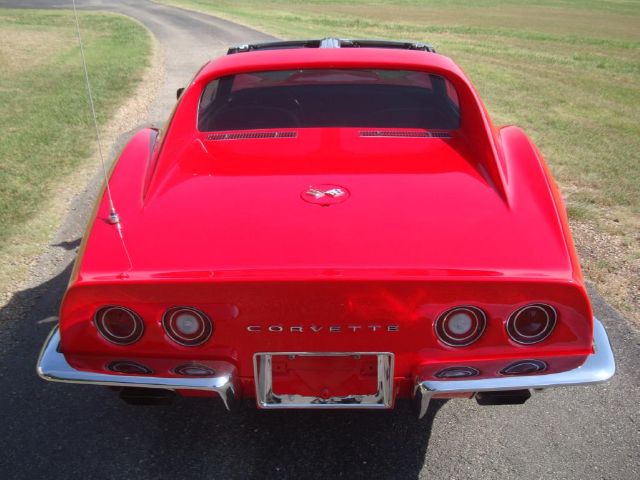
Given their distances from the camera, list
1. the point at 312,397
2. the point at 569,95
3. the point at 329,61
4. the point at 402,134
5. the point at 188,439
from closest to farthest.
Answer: the point at 312,397 < the point at 188,439 < the point at 402,134 < the point at 329,61 < the point at 569,95

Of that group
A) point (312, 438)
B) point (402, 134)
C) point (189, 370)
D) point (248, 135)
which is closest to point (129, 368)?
point (189, 370)

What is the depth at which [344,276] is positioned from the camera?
1919mm

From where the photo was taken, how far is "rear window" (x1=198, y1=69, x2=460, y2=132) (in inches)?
122

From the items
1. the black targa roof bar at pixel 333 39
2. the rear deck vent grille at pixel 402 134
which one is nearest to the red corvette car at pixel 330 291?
the rear deck vent grille at pixel 402 134

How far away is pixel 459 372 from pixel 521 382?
0.72 feet

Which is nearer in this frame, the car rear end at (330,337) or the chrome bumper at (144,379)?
the car rear end at (330,337)

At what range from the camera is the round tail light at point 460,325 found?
202 centimetres

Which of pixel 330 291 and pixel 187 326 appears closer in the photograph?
pixel 330 291

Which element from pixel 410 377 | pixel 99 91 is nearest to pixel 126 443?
pixel 410 377

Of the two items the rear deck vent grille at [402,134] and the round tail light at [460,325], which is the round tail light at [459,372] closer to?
the round tail light at [460,325]

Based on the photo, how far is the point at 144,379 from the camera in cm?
212

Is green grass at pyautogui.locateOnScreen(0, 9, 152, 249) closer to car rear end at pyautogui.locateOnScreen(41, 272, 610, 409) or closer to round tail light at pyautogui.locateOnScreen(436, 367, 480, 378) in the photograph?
car rear end at pyautogui.locateOnScreen(41, 272, 610, 409)

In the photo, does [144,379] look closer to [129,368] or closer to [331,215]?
[129,368]

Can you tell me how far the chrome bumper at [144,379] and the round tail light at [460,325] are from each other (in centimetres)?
76
